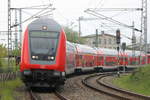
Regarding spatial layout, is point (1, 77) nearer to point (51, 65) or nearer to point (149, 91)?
point (51, 65)

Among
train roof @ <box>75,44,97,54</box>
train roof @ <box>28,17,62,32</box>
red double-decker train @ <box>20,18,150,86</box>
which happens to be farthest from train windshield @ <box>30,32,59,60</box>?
train roof @ <box>75,44,97,54</box>

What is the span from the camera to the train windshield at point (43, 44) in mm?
18484

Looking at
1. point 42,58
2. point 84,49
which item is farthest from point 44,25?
point 84,49

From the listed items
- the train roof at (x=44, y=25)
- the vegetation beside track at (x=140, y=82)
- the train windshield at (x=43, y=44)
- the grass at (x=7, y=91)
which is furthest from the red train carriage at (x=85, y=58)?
the train windshield at (x=43, y=44)

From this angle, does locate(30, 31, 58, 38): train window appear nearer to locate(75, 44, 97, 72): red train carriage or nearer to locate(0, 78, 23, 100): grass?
locate(0, 78, 23, 100): grass

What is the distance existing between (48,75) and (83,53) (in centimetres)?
1940

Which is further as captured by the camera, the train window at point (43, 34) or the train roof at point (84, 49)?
the train roof at point (84, 49)

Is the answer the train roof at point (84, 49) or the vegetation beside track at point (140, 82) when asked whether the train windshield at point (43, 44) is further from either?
the train roof at point (84, 49)

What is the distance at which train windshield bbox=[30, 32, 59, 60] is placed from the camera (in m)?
18.5

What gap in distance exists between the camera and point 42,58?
18484mm

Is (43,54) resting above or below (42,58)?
above

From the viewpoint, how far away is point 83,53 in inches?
1483

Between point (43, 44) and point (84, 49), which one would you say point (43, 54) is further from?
point (84, 49)

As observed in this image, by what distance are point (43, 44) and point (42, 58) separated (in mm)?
766
